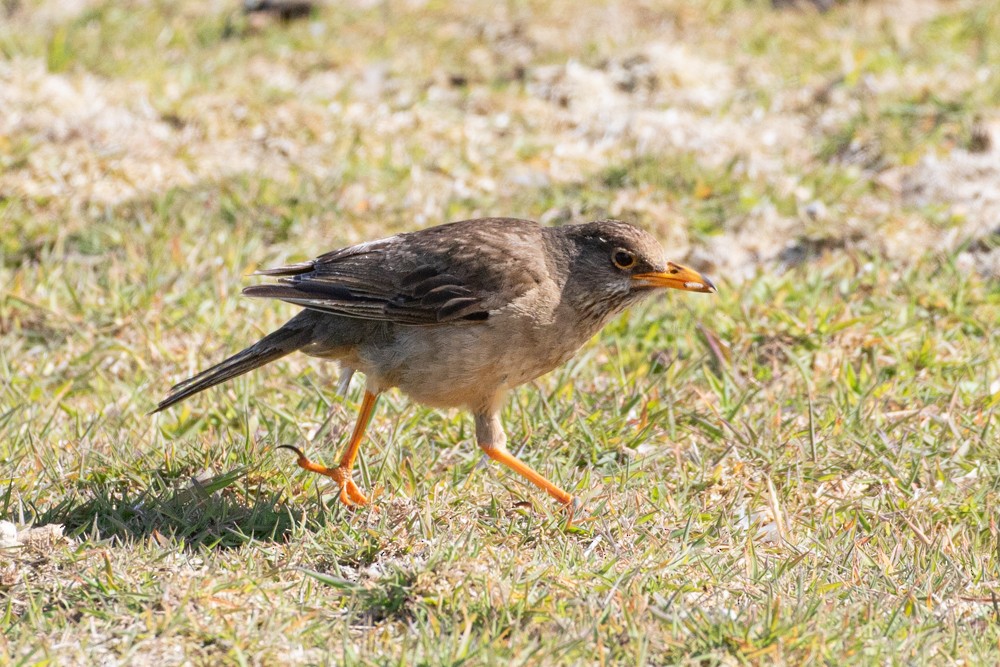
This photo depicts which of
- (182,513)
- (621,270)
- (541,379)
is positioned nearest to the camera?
(182,513)

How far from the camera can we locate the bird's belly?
5742mm

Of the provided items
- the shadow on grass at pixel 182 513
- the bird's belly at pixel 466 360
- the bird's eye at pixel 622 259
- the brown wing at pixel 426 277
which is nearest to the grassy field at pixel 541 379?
the shadow on grass at pixel 182 513

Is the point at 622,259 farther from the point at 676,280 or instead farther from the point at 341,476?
the point at 341,476

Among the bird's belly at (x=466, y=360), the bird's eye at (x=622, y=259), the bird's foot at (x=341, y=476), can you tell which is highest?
the bird's eye at (x=622, y=259)

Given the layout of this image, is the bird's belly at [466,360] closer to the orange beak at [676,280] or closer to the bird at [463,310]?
the bird at [463,310]

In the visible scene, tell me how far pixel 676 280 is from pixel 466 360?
3.51ft

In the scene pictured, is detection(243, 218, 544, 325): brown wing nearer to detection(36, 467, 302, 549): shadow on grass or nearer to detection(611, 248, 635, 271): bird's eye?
detection(611, 248, 635, 271): bird's eye

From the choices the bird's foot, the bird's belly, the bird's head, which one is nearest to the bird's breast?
the bird's belly

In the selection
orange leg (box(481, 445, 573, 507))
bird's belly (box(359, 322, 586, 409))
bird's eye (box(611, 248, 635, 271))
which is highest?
bird's eye (box(611, 248, 635, 271))

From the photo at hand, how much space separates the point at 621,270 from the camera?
6.04 m

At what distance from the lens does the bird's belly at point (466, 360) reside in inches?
226

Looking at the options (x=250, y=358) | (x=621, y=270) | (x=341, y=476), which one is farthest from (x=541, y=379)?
(x=250, y=358)

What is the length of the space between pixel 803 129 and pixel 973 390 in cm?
327

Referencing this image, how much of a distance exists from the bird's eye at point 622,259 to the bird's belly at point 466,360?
0.44 metres
